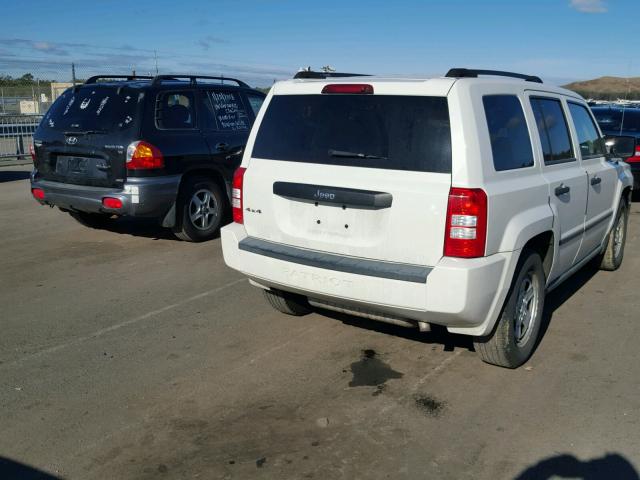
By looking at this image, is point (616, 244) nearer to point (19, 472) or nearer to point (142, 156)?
point (142, 156)

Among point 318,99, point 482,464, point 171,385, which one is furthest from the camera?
point 318,99

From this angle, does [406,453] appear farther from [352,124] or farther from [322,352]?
[352,124]

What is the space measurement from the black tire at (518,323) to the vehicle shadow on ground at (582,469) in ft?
3.19

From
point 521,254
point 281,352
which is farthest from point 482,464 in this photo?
point 281,352

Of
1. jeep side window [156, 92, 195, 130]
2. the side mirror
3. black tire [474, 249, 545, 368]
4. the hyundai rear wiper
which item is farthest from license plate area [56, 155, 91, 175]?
the side mirror

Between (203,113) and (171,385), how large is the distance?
15.2 ft

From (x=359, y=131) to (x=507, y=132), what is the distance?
94 cm

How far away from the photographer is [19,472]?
3.16 m

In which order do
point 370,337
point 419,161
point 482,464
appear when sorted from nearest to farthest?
point 482,464 < point 419,161 < point 370,337

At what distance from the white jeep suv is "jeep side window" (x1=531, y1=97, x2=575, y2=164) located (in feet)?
0.07

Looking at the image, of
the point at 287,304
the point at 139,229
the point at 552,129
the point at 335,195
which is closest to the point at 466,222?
the point at 335,195

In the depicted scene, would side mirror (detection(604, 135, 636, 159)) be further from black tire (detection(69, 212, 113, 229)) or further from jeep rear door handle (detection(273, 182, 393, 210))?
black tire (detection(69, 212, 113, 229))

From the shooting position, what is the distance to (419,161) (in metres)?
3.83

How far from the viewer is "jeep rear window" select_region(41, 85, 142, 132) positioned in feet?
23.6
